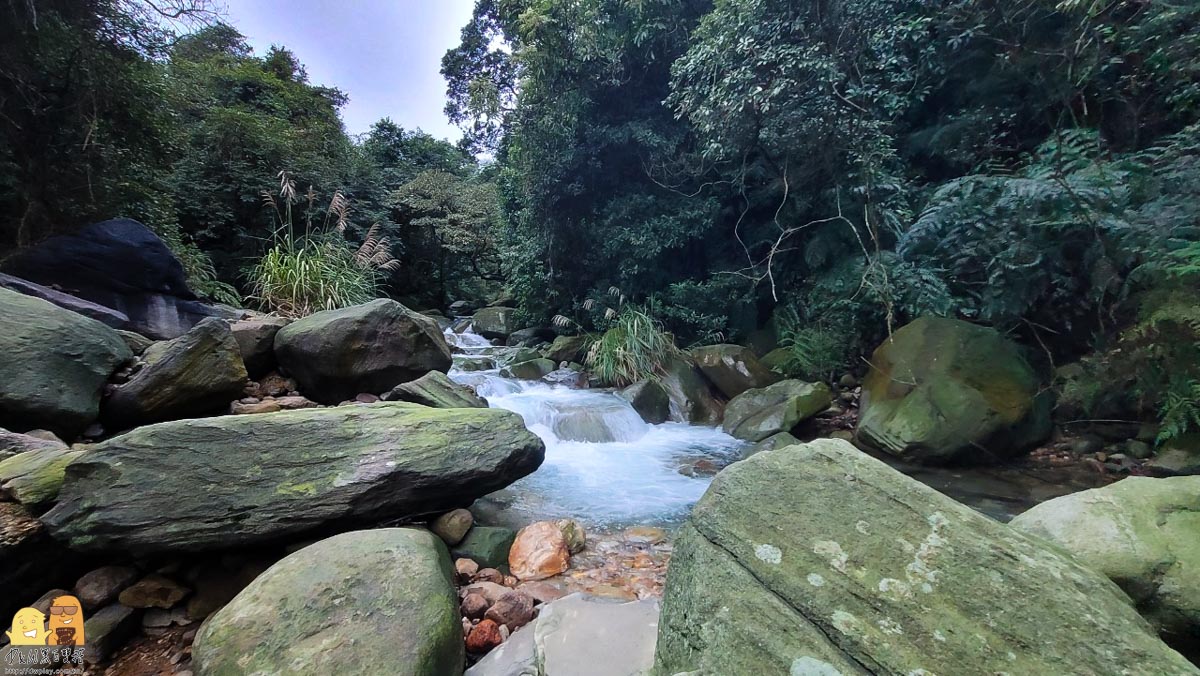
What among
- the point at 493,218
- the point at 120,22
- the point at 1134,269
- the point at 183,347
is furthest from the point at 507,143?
the point at 1134,269

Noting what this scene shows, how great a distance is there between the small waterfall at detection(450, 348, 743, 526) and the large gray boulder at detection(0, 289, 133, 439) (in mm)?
2670

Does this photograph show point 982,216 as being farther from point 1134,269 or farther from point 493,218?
point 493,218

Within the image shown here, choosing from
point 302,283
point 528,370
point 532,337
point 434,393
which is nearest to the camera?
point 434,393

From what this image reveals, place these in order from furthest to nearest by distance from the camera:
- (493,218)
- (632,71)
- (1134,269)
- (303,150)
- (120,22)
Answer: (493,218), (303,150), (632,71), (120,22), (1134,269)

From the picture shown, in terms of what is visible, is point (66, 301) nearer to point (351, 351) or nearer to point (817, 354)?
point (351, 351)

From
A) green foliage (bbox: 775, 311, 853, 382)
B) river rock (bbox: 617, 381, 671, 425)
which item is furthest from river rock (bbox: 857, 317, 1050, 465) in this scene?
river rock (bbox: 617, 381, 671, 425)

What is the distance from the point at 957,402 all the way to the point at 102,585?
6096 mm

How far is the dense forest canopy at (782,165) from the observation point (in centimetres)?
401

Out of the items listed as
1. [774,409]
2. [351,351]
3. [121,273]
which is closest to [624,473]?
[774,409]

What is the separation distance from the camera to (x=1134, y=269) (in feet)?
12.8

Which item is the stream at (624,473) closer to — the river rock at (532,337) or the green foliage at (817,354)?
the green foliage at (817,354)

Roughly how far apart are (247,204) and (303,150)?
161 cm

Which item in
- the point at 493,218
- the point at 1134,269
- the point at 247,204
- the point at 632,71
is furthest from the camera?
the point at 493,218

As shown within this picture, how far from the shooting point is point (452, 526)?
9.61 feet
